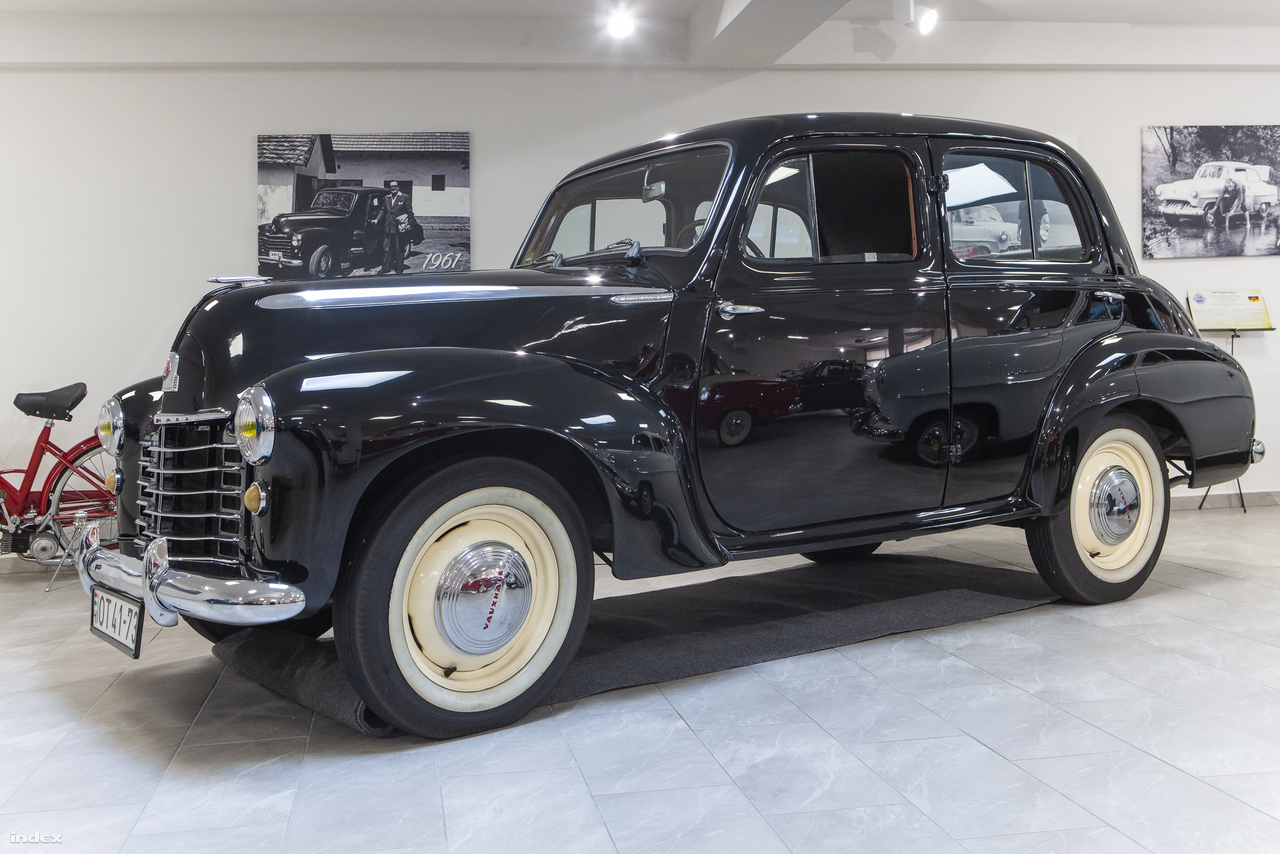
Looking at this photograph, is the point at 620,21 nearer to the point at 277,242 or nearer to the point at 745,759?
the point at 277,242

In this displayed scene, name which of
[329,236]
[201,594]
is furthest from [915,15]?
[201,594]

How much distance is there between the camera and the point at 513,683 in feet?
8.80

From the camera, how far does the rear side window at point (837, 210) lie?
3189 millimetres

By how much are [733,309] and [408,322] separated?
3.24ft

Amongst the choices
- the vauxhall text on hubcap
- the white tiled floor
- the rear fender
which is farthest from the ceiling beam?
the white tiled floor

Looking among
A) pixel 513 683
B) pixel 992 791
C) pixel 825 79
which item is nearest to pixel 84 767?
pixel 513 683

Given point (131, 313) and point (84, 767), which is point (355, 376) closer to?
point (84, 767)

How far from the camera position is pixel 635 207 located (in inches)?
137

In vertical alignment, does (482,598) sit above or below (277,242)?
below

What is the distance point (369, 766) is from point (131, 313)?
4593mm

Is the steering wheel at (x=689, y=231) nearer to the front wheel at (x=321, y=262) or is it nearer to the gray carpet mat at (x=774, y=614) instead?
the gray carpet mat at (x=774, y=614)

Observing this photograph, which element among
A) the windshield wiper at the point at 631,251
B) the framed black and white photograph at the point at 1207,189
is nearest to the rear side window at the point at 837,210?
the windshield wiper at the point at 631,251

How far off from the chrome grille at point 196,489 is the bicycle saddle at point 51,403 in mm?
3089

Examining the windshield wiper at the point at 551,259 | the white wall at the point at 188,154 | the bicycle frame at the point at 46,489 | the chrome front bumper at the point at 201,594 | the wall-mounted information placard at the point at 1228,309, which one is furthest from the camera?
the wall-mounted information placard at the point at 1228,309
